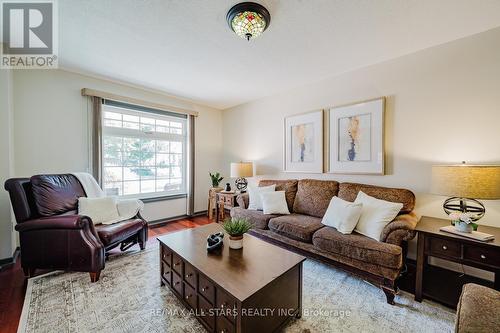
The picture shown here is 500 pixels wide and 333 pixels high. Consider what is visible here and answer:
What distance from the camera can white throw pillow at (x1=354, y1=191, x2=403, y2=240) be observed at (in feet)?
6.54

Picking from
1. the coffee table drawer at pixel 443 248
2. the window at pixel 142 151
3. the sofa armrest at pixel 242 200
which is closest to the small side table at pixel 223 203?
the sofa armrest at pixel 242 200

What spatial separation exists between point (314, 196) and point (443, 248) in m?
1.40

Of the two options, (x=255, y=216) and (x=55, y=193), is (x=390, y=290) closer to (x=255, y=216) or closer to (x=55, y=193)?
(x=255, y=216)

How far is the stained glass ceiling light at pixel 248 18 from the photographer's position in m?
1.61

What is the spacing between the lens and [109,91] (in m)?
3.24

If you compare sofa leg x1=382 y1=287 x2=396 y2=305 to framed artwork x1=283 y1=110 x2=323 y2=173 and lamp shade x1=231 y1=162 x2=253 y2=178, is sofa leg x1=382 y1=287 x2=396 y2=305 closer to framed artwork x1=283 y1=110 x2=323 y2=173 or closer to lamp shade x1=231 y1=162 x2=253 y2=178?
framed artwork x1=283 y1=110 x2=323 y2=173

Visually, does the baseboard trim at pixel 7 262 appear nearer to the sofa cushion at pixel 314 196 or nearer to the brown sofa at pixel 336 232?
the brown sofa at pixel 336 232

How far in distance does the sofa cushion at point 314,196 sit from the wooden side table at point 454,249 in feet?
3.31

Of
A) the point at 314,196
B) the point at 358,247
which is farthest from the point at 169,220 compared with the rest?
the point at 358,247

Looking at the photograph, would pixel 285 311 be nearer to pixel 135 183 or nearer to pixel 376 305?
pixel 376 305

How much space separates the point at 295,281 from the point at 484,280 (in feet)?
6.35

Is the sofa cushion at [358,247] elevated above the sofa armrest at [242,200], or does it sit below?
below

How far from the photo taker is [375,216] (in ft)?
6.77

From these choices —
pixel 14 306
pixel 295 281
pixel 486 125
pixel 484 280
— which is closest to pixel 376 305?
pixel 295 281
